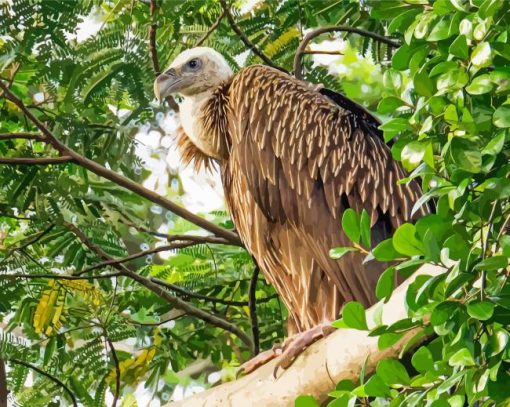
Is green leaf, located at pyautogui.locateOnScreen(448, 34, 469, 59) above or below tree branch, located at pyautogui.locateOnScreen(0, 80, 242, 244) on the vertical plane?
below

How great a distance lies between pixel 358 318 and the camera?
313cm

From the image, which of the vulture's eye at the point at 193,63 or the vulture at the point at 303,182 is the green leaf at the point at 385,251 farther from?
the vulture's eye at the point at 193,63

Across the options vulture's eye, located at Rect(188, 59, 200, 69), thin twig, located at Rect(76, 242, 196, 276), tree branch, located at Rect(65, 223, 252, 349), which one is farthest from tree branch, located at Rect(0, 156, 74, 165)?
vulture's eye, located at Rect(188, 59, 200, 69)

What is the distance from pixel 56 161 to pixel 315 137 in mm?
1350

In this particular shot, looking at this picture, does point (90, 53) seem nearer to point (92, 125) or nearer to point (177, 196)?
point (92, 125)

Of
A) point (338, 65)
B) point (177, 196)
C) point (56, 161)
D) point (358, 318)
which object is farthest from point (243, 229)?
point (338, 65)

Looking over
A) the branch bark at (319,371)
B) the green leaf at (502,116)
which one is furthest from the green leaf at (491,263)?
the branch bark at (319,371)

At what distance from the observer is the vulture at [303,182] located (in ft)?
19.5

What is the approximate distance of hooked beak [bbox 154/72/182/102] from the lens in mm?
6570

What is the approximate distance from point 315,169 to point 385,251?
3015 mm

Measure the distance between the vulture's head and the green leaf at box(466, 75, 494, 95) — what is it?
12.8 feet

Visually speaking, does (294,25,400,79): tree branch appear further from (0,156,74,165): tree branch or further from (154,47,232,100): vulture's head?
(0,156,74,165): tree branch

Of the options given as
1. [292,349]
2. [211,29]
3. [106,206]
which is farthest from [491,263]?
[106,206]

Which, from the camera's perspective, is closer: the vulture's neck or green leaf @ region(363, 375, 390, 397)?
green leaf @ region(363, 375, 390, 397)
